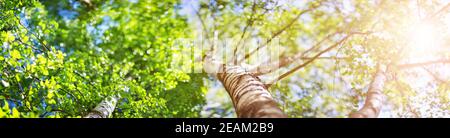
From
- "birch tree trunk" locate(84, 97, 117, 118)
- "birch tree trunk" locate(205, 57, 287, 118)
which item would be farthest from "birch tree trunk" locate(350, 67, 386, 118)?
"birch tree trunk" locate(84, 97, 117, 118)

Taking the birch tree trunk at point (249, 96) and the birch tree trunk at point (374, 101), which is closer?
the birch tree trunk at point (249, 96)

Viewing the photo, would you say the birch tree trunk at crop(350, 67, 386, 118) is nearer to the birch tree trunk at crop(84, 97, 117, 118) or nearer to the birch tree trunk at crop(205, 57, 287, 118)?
the birch tree trunk at crop(205, 57, 287, 118)

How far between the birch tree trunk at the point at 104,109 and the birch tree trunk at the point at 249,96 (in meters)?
2.65

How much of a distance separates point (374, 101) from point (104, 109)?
16.1 ft

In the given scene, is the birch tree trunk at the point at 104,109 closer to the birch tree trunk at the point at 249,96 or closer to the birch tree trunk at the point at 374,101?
the birch tree trunk at the point at 249,96

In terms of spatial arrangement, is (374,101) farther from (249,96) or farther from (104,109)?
(104,109)

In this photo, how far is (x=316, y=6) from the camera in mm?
9227

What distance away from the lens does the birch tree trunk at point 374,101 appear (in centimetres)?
347

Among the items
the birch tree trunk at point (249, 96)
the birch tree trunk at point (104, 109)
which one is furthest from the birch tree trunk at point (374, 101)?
the birch tree trunk at point (104, 109)

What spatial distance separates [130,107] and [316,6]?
222 inches

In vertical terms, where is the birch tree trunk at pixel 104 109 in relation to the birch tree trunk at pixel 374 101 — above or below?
below

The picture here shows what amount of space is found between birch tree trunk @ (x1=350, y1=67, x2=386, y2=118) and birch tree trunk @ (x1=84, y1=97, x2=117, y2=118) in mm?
4444

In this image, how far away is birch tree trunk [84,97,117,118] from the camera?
20.9 ft
